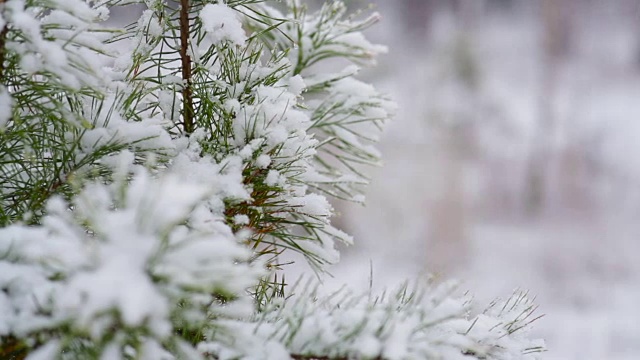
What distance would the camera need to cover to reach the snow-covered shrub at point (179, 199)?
10.0 inches

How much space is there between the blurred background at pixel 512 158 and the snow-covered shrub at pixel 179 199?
8.55ft

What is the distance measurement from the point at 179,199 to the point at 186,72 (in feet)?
0.86

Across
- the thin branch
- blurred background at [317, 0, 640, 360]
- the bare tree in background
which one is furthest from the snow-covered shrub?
the bare tree in background

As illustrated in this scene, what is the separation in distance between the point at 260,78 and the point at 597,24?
389cm

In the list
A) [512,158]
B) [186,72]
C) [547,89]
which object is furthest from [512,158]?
[186,72]

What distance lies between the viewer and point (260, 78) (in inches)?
18.8

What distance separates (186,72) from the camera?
1.61ft

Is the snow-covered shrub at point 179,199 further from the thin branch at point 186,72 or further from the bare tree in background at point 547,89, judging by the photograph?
the bare tree in background at point 547,89

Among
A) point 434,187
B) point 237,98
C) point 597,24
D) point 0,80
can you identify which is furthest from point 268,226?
point 597,24

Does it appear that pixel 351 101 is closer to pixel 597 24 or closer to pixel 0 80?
pixel 0 80

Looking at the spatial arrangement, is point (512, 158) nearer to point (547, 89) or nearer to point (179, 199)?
point (547, 89)

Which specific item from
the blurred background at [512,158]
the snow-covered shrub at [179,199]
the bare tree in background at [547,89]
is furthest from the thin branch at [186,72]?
the bare tree in background at [547,89]

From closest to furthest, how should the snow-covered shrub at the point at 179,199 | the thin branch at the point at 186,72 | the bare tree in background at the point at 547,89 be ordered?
the snow-covered shrub at the point at 179,199 → the thin branch at the point at 186,72 → the bare tree in background at the point at 547,89

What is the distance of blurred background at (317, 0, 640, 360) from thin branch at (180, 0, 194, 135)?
8.61ft
